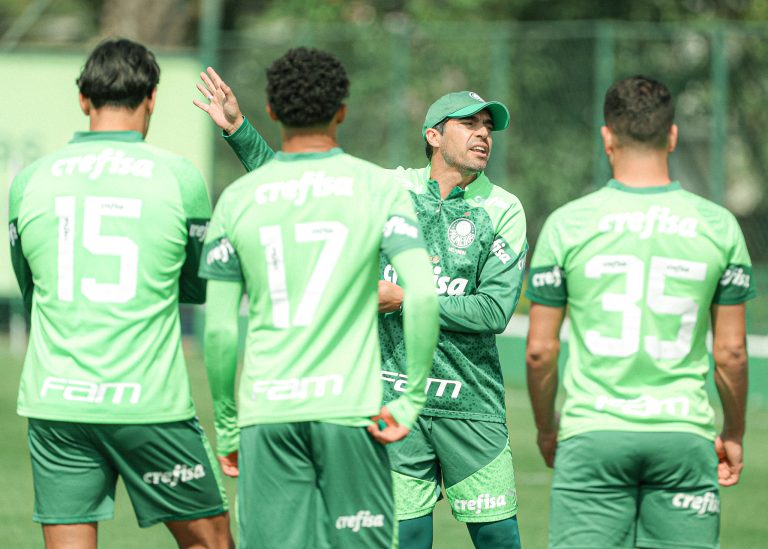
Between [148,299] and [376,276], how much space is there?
80cm

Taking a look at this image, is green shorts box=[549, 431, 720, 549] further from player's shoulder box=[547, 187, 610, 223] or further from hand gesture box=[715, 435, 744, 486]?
player's shoulder box=[547, 187, 610, 223]

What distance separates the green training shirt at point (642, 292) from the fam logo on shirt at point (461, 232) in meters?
1.39

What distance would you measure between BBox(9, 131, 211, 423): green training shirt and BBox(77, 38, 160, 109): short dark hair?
141 millimetres

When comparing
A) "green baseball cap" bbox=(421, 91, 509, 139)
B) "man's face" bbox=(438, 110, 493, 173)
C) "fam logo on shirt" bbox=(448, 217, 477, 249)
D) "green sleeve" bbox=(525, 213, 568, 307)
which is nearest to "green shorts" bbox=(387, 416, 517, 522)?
"fam logo on shirt" bbox=(448, 217, 477, 249)

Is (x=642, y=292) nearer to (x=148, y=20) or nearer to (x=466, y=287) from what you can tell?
(x=466, y=287)

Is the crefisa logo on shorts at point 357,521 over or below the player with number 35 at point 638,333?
below

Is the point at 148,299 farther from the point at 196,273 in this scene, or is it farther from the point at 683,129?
the point at 683,129

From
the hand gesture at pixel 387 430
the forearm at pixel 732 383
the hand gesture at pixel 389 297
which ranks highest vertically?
the hand gesture at pixel 389 297

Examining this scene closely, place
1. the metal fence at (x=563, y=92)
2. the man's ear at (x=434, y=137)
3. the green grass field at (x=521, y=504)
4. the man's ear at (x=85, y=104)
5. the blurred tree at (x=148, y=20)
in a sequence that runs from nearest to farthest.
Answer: the man's ear at (x=85, y=104) → the man's ear at (x=434, y=137) → the green grass field at (x=521, y=504) → the metal fence at (x=563, y=92) → the blurred tree at (x=148, y=20)

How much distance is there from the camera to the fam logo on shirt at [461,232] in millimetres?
6352

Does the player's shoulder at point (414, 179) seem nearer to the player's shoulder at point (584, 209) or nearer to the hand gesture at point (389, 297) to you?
the hand gesture at point (389, 297)

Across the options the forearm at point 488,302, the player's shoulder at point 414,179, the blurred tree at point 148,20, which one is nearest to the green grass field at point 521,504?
the forearm at point 488,302

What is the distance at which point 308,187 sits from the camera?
4.83m

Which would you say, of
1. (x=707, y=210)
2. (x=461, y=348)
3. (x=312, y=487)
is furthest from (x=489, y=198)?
(x=312, y=487)
